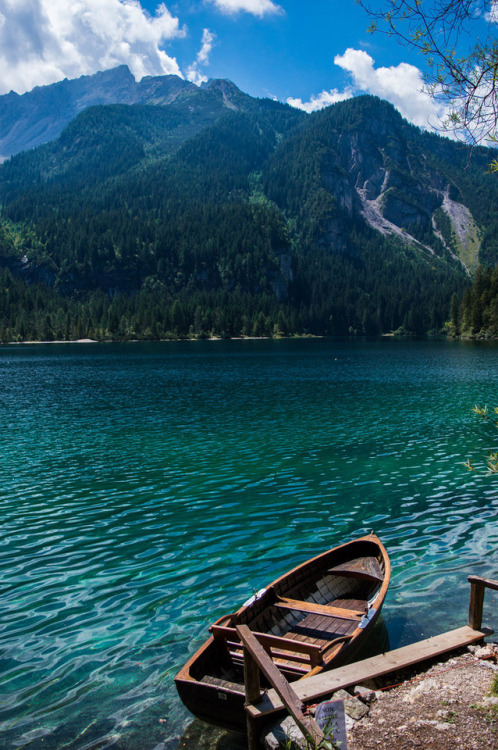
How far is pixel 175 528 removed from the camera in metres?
18.3

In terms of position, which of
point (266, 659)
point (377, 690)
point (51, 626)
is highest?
point (266, 659)

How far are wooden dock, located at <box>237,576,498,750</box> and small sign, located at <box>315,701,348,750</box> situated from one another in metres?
0.14

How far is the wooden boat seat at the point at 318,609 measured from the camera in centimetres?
1095

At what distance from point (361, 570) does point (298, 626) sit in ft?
7.70

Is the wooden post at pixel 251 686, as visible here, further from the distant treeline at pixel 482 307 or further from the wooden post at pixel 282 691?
the distant treeline at pixel 482 307

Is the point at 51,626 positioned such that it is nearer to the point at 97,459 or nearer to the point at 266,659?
the point at 266,659

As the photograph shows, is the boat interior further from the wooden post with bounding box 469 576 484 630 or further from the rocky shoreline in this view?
the wooden post with bounding box 469 576 484 630

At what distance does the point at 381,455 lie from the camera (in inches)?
1112

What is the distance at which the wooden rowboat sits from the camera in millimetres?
8234

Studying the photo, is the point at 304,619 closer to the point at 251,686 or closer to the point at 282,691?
the point at 251,686

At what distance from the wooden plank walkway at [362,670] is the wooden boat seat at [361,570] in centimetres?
207

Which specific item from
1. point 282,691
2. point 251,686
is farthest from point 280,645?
point 282,691

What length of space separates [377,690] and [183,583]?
6.93 metres

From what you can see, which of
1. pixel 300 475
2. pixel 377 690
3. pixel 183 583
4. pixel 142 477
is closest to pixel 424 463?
pixel 300 475
